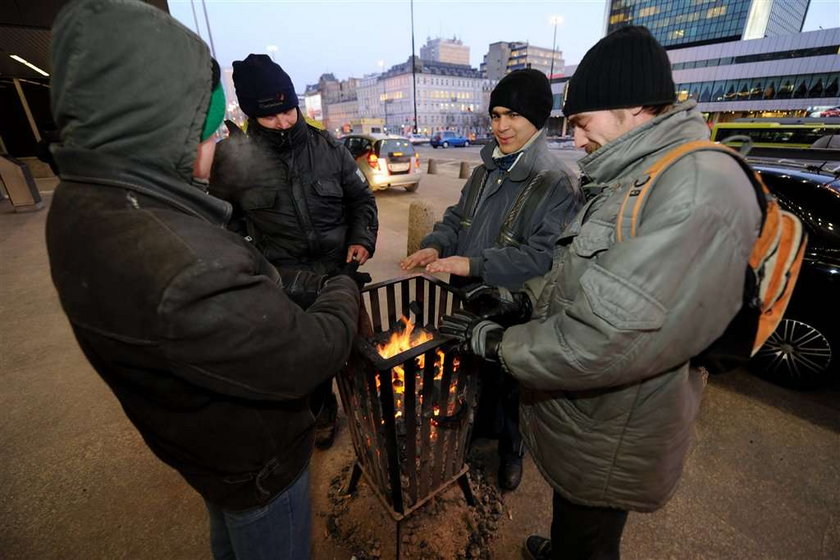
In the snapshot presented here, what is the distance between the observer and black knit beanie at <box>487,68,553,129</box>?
2082 mm

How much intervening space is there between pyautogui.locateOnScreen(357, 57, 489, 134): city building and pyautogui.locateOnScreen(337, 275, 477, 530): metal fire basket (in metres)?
78.8

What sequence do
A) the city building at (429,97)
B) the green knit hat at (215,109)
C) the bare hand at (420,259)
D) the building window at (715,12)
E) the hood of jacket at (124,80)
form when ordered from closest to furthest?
the hood of jacket at (124,80) < the green knit hat at (215,109) < the bare hand at (420,259) < the building window at (715,12) < the city building at (429,97)

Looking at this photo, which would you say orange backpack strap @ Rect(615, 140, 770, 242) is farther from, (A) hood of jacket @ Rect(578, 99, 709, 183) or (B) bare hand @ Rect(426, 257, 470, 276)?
(B) bare hand @ Rect(426, 257, 470, 276)

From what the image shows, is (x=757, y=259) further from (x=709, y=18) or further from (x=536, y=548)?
(x=709, y=18)

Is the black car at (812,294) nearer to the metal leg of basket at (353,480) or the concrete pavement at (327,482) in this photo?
the concrete pavement at (327,482)

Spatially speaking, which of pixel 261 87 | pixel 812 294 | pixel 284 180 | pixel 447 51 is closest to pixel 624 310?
pixel 284 180

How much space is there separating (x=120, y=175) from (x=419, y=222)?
523 centimetres

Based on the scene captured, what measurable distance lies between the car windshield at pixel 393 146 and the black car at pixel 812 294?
28.7ft

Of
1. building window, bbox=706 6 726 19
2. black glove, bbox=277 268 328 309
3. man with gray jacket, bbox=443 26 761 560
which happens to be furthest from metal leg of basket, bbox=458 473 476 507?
building window, bbox=706 6 726 19

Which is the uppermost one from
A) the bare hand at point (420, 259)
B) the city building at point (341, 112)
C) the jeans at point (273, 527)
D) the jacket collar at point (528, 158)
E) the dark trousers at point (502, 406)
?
the city building at point (341, 112)

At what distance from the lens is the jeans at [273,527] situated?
1.22m

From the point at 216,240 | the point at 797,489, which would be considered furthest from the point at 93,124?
the point at 797,489

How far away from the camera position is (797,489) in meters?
2.31

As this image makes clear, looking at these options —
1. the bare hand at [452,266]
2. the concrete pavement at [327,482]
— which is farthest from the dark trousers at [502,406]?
the bare hand at [452,266]
